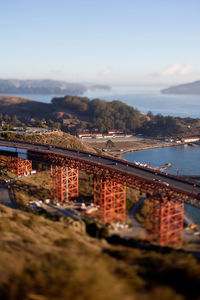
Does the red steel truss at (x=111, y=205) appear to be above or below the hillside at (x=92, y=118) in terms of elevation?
below

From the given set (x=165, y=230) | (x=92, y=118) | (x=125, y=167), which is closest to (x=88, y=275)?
(x=165, y=230)

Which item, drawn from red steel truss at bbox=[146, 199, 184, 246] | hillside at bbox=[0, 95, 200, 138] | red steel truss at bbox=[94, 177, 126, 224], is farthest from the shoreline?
red steel truss at bbox=[146, 199, 184, 246]

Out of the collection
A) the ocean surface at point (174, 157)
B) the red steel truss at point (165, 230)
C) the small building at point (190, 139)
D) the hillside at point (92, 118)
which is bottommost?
the red steel truss at point (165, 230)

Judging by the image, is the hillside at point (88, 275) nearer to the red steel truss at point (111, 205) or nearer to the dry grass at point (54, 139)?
the red steel truss at point (111, 205)

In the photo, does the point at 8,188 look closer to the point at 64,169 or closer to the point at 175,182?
the point at 64,169

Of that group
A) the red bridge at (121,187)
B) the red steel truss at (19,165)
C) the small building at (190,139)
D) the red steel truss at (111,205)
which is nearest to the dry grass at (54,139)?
the red bridge at (121,187)

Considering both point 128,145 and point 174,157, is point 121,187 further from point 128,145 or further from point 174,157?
point 128,145

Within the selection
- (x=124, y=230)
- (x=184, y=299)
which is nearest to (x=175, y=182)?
(x=124, y=230)

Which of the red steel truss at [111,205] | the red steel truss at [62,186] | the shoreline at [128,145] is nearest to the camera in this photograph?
the red steel truss at [111,205]
